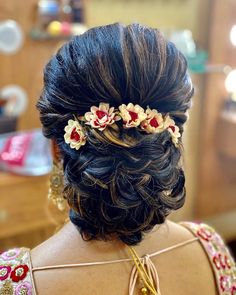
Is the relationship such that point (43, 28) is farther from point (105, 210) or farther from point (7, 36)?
point (105, 210)

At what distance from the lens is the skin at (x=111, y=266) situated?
652 millimetres

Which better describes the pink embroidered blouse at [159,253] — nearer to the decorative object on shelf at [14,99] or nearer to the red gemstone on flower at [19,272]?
the red gemstone on flower at [19,272]

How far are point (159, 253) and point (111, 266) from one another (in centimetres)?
9

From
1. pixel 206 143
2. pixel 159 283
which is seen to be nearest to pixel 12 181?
pixel 159 283

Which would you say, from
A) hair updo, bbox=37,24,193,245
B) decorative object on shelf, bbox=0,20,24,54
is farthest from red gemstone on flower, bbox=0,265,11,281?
decorative object on shelf, bbox=0,20,24,54

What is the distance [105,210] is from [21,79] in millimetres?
1133

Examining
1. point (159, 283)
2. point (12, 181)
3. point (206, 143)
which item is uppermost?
point (159, 283)

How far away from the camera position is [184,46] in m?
1.71

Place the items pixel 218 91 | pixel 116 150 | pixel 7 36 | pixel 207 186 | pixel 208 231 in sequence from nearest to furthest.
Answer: pixel 116 150 < pixel 208 231 < pixel 7 36 < pixel 218 91 < pixel 207 186

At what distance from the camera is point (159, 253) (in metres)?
0.72

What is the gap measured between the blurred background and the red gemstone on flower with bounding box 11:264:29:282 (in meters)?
0.25

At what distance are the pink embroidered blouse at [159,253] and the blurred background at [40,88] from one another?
0.79ft

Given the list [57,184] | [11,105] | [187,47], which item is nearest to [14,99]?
[11,105]

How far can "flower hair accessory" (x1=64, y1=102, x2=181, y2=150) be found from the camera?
1.88 ft
